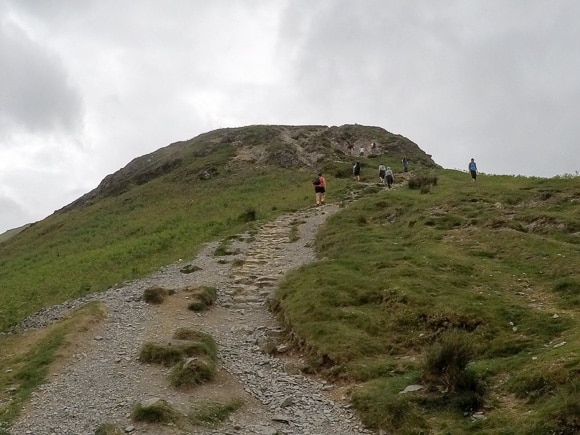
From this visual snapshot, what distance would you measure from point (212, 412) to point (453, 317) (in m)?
7.55

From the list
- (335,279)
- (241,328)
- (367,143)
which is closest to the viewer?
(241,328)

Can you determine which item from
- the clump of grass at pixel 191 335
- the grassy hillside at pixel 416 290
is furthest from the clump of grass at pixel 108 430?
the clump of grass at pixel 191 335

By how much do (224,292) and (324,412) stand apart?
11.9 metres

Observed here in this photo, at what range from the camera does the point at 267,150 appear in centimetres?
7656

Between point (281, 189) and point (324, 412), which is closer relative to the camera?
point (324, 412)

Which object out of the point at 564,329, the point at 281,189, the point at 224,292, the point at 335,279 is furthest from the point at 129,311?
the point at 281,189

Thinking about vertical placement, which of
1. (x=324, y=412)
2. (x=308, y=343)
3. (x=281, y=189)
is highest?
(x=281, y=189)

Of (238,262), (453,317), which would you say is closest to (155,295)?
(238,262)

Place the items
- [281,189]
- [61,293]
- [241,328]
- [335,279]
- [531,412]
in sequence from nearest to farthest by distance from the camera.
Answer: [531,412], [241,328], [335,279], [61,293], [281,189]

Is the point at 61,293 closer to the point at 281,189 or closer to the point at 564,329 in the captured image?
the point at 564,329

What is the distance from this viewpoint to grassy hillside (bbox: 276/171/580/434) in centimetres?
1173

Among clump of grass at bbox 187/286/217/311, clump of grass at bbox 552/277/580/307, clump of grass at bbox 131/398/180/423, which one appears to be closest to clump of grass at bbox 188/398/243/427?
clump of grass at bbox 131/398/180/423

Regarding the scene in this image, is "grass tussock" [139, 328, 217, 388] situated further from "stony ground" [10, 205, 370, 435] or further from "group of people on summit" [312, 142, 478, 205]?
"group of people on summit" [312, 142, 478, 205]

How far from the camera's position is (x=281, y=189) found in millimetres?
57938
